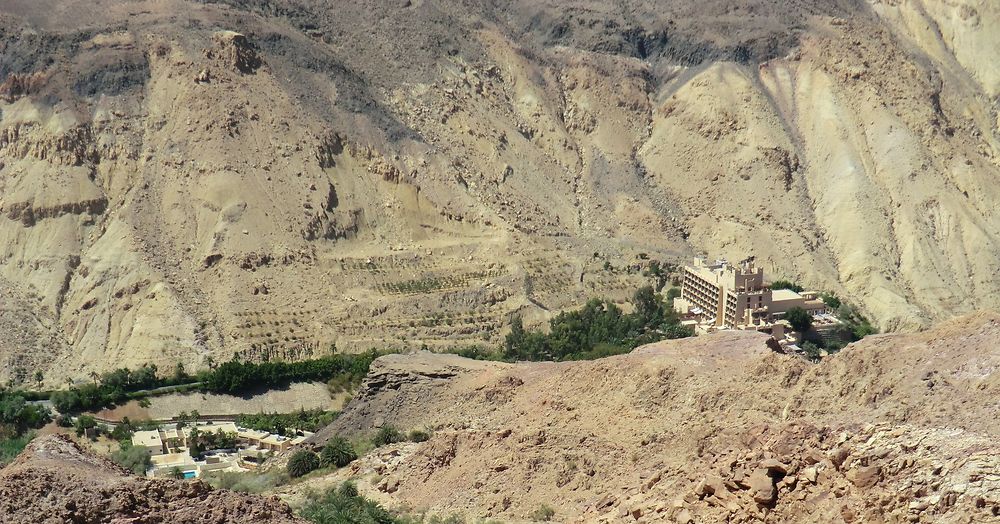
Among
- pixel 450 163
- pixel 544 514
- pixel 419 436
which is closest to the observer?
pixel 544 514

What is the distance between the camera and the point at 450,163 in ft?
204

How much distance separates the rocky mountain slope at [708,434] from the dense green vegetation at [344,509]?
0.64 metres

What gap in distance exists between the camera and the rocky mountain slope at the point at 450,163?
171 feet

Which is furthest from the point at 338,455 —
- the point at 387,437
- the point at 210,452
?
the point at 210,452

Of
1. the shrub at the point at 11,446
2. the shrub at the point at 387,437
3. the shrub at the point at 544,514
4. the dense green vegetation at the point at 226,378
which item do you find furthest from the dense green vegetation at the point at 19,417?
the shrub at the point at 544,514

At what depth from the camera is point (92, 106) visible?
5741cm

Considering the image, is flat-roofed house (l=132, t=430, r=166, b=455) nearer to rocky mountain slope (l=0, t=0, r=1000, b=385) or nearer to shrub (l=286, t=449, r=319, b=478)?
rocky mountain slope (l=0, t=0, r=1000, b=385)

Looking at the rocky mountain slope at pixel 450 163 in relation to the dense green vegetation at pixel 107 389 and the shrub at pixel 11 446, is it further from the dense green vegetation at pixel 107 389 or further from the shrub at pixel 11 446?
the shrub at pixel 11 446

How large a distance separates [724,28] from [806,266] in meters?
19.4

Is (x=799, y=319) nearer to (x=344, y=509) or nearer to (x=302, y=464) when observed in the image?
(x=302, y=464)

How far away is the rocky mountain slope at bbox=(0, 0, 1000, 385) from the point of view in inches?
2047

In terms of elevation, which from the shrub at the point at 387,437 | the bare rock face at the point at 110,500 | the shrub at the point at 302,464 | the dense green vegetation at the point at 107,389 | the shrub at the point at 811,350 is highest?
the bare rock face at the point at 110,500

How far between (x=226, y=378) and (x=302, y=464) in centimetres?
1990

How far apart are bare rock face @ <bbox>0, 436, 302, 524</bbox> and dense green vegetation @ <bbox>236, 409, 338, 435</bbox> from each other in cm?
2486
